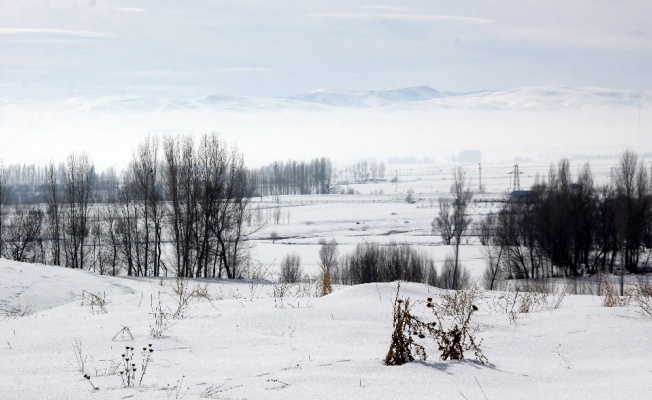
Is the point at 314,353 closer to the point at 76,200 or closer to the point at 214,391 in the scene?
the point at 214,391

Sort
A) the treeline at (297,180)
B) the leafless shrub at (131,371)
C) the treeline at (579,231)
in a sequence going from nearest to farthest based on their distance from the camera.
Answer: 1. the leafless shrub at (131,371)
2. the treeline at (579,231)
3. the treeline at (297,180)

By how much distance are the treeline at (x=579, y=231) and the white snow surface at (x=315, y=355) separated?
34353 millimetres

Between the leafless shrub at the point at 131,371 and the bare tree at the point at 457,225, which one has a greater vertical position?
the leafless shrub at the point at 131,371

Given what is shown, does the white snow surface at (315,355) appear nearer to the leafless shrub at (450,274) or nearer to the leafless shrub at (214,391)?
the leafless shrub at (214,391)

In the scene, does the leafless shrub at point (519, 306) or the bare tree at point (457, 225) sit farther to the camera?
the bare tree at point (457, 225)

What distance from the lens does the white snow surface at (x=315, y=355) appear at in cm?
339

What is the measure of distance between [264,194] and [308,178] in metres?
14.6

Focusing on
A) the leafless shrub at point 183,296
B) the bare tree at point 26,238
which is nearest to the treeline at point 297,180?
the bare tree at point 26,238

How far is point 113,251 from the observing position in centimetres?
4097

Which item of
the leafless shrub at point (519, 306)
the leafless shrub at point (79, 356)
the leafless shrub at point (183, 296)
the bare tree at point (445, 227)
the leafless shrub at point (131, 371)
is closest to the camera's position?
the leafless shrub at point (131, 371)

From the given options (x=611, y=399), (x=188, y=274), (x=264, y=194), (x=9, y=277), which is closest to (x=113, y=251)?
(x=188, y=274)

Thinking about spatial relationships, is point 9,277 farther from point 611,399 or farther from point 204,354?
point 611,399

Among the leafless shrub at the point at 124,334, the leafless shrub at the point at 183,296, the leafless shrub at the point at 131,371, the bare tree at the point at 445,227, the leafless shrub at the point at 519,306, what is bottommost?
the bare tree at the point at 445,227

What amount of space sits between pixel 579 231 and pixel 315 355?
41427 millimetres
